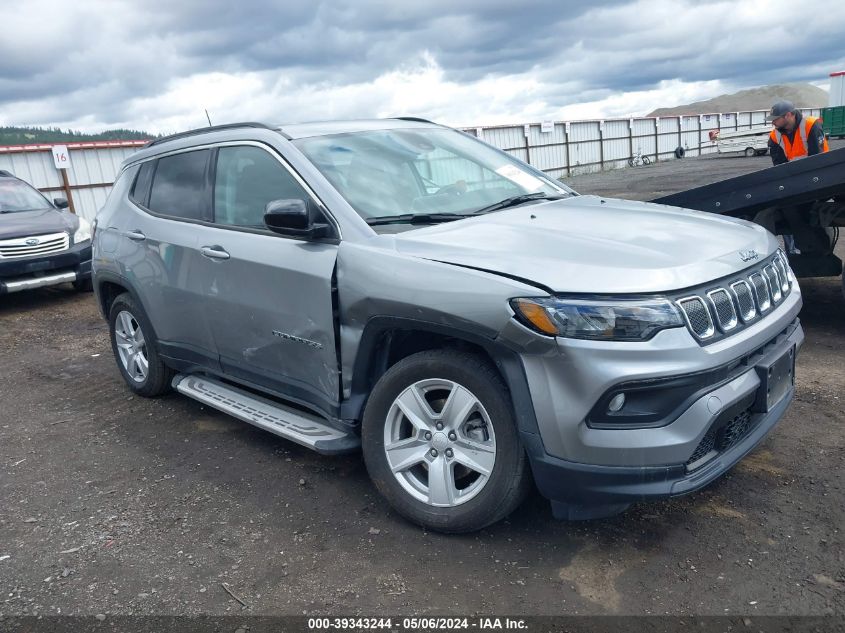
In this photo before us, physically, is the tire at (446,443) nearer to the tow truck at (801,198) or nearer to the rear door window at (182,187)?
the rear door window at (182,187)

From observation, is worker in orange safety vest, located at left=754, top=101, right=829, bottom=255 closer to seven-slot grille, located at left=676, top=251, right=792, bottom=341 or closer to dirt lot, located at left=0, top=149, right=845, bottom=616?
seven-slot grille, located at left=676, top=251, right=792, bottom=341

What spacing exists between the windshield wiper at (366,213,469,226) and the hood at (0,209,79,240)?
7854mm

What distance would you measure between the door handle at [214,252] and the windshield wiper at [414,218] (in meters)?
0.99

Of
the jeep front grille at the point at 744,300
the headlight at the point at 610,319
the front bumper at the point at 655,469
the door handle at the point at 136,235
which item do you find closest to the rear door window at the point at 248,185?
the door handle at the point at 136,235

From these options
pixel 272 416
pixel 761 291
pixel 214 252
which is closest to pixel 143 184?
pixel 214 252

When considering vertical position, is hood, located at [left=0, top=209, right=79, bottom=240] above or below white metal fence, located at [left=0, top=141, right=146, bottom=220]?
below

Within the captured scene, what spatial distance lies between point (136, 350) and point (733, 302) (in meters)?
4.10

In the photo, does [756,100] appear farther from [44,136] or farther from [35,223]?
[35,223]

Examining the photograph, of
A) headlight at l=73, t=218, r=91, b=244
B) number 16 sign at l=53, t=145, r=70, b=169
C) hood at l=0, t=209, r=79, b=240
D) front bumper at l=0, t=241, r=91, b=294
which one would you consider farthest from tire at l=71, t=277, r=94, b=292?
number 16 sign at l=53, t=145, r=70, b=169

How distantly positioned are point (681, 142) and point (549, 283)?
1766 inches

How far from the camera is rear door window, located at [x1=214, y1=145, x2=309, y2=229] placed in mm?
3893

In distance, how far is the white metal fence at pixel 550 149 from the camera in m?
17.4

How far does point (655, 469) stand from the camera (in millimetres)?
2775

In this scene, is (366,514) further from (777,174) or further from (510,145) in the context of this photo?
(510,145)
